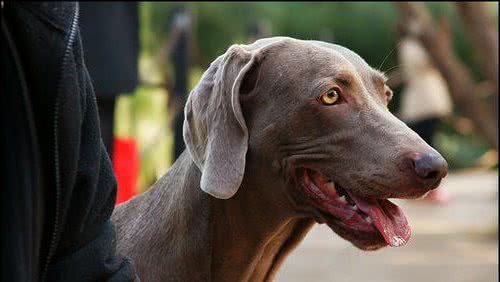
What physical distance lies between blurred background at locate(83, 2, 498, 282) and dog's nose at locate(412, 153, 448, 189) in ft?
3.60

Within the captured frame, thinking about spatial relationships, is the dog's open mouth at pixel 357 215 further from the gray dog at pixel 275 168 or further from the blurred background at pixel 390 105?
the blurred background at pixel 390 105

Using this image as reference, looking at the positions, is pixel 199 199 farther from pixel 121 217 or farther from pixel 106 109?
pixel 106 109

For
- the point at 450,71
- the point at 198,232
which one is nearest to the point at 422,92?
the point at 450,71

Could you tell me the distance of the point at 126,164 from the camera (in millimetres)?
8148

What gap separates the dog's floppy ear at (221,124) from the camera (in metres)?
3.13

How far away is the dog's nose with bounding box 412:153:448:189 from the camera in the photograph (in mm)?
2902

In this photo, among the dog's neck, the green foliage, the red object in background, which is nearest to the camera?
the dog's neck

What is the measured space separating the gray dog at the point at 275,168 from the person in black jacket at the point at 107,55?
8.91 ft

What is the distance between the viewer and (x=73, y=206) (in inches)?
85.5

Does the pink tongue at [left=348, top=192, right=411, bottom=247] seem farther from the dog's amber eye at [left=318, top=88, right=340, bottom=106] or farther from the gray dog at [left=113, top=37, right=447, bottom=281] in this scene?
the dog's amber eye at [left=318, top=88, right=340, bottom=106]

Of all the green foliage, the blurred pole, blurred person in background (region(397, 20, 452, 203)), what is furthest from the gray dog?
blurred person in background (region(397, 20, 452, 203))

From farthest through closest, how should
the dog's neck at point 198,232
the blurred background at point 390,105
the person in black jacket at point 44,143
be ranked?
the blurred background at point 390,105, the dog's neck at point 198,232, the person in black jacket at point 44,143

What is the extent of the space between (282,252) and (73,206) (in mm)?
1382

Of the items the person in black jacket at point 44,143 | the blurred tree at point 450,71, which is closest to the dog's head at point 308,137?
the person in black jacket at point 44,143
